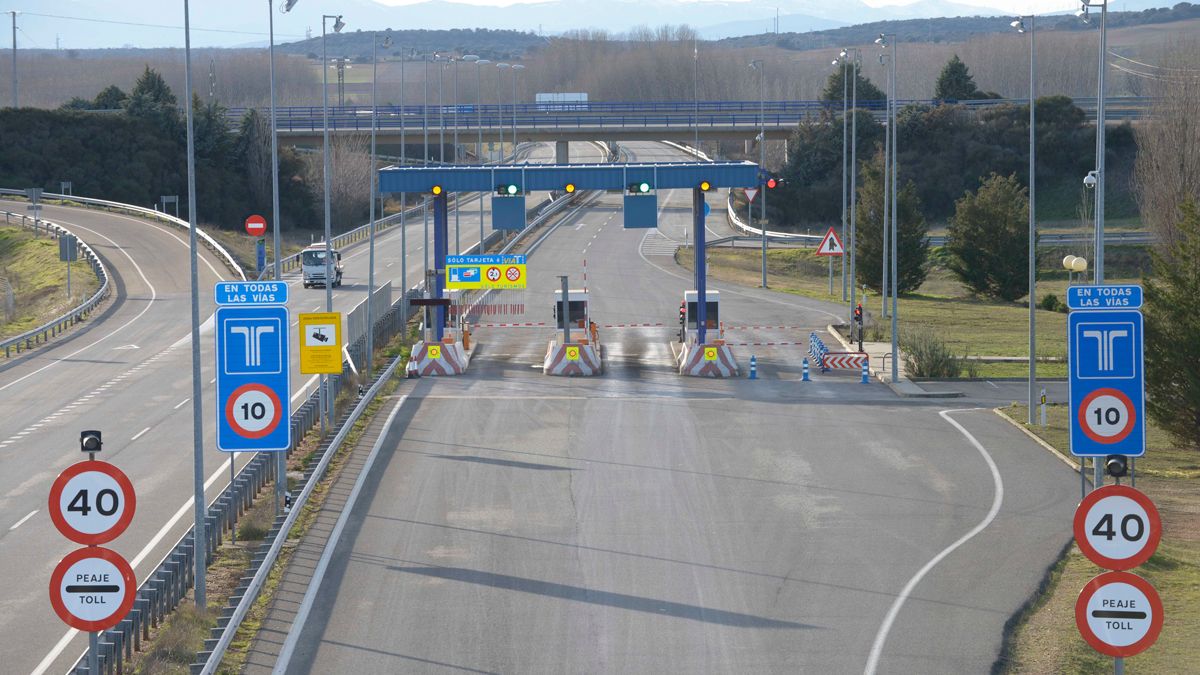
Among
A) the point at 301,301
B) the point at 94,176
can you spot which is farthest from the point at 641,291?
the point at 94,176

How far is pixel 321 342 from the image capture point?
82.1ft

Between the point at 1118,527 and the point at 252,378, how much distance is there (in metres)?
10.8

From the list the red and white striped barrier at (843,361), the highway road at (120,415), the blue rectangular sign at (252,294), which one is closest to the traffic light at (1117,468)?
the blue rectangular sign at (252,294)

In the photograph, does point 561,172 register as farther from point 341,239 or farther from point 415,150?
point 415,150

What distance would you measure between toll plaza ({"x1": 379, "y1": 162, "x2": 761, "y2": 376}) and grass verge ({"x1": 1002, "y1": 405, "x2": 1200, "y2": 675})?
15002 millimetres

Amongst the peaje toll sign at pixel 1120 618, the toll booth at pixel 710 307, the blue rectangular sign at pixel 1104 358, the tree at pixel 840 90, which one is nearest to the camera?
the peaje toll sign at pixel 1120 618

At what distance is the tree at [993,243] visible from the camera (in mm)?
60281

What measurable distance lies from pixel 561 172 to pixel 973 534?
20.1 metres

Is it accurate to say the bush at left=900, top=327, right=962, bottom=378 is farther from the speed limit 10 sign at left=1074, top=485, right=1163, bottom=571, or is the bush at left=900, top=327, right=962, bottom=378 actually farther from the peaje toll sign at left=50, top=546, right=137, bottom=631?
the peaje toll sign at left=50, top=546, right=137, bottom=631

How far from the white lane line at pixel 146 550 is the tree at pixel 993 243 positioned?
136ft

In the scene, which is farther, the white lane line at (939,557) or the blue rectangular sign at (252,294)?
the blue rectangular sign at (252,294)

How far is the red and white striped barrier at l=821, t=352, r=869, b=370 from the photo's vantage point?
37875 millimetres

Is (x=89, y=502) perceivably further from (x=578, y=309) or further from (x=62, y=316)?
(x=62, y=316)

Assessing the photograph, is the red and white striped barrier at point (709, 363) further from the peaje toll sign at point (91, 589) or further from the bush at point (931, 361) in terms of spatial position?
→ the peaje toll sign at point (91, 589)
